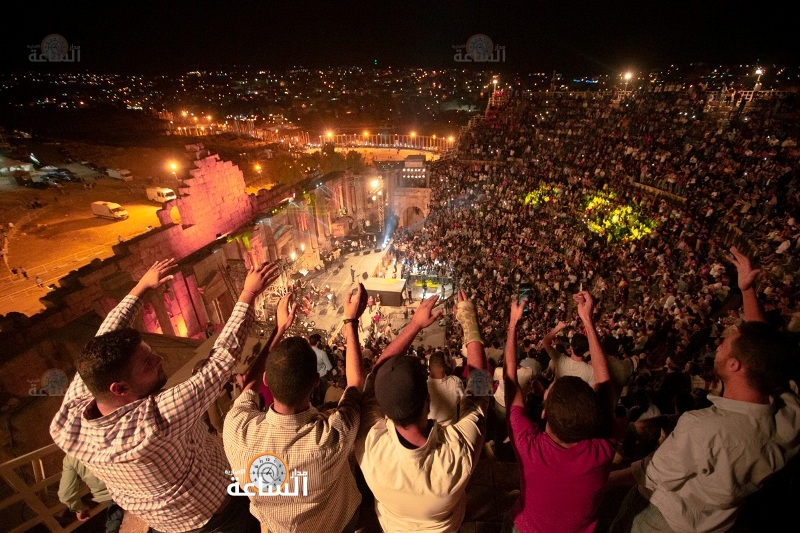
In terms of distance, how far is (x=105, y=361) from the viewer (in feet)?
6.48

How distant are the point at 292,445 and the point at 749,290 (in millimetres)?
3833

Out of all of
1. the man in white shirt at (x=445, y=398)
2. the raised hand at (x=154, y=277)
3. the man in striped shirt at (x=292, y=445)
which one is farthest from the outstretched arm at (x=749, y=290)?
the raised hand at (x=154, y=277)

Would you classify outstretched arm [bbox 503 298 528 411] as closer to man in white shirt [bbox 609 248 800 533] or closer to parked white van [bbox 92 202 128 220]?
man in white shirt [bbox 609 248 800 533]

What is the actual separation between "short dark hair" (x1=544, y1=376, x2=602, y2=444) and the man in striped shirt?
110 centimetres

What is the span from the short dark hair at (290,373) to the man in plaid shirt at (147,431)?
41cm

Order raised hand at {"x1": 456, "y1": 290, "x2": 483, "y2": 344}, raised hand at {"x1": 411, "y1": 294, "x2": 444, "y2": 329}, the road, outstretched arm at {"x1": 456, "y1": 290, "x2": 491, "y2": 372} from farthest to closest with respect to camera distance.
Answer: the road < raised hand at {"x1": 456, "y1": 290, "x2": 483, "y2": 344} < raised hand at {"x1": 411, "y1": 294, "x2": 444, "y2": 329} < outstretched arm at {"x1": 456, "y1": 290, "x2": 491, "y2": 372}

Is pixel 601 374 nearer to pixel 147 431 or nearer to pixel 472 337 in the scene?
pixel 472 337

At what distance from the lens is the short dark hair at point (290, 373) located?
6.53 feet

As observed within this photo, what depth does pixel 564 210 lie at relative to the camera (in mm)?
18516

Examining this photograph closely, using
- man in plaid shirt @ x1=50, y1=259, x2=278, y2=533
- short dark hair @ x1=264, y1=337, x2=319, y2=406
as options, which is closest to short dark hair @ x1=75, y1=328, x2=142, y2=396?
man in plaid shirt @ x1=50, y1=259, x2=278, y2=533

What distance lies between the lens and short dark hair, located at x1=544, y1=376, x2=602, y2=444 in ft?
6.42

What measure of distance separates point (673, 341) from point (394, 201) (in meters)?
28.9

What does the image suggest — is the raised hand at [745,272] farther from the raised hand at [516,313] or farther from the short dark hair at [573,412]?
the short dark hair at [573,412]

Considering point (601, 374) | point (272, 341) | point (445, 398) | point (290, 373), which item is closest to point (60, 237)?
point (272, 341)
